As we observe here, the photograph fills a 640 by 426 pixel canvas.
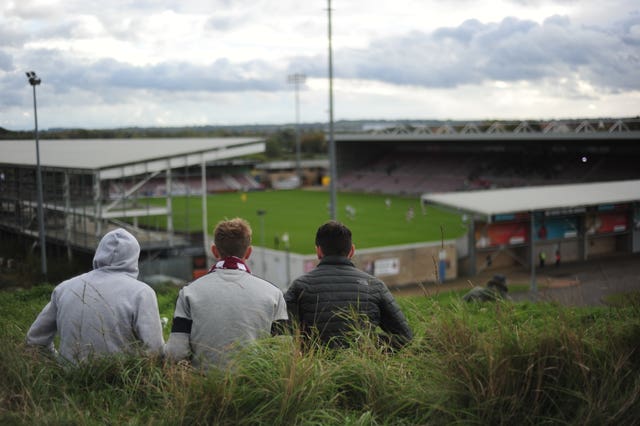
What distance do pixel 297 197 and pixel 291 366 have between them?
6024cm

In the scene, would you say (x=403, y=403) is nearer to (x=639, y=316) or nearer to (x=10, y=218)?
(x=639, y=316)

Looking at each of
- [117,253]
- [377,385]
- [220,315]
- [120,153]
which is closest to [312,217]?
[120,153]

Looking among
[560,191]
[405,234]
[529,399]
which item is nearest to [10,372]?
[529,399]

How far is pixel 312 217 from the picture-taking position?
150 ft

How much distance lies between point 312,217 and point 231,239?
41.8 meters

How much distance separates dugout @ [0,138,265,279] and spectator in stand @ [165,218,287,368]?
6.96m

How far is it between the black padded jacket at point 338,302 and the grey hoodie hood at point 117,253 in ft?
3.18

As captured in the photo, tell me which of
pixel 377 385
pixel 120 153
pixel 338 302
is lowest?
pixel 377 385

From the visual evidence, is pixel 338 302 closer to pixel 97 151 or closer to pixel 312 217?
pixel 97 151

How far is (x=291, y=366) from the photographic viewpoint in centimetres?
351

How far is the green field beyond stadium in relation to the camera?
34.6m

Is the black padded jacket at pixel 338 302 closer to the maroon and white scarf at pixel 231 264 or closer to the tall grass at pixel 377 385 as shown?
the tall grass at pixel 377 385

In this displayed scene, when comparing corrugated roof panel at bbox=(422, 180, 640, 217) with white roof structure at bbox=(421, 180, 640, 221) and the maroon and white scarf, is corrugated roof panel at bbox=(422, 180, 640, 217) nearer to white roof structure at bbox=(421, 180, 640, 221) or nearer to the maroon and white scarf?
white roof structure at bbox=(421, 180, 640, 221)

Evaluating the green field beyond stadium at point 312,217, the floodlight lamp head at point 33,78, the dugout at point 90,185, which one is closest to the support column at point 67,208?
the dugout at point 90,185
